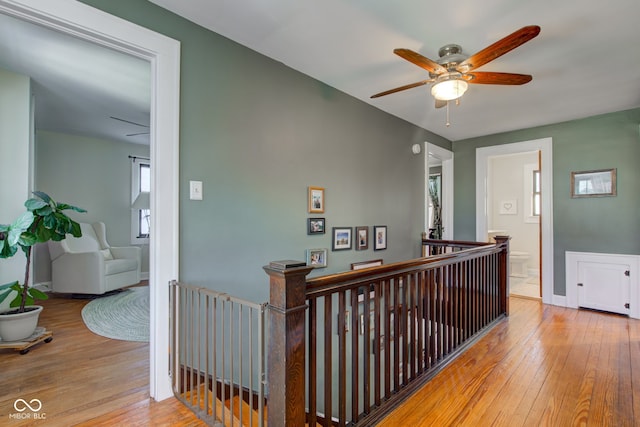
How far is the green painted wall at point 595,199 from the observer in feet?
11.7

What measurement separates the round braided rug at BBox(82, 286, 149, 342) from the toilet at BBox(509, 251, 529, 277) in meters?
6.23

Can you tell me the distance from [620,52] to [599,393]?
249cm

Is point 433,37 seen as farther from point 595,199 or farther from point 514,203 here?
point 514,203

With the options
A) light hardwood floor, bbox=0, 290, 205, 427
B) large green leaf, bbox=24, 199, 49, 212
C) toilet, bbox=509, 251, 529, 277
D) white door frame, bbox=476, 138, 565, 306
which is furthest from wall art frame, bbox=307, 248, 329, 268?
toilet, bbox=509, 251, 529, 277

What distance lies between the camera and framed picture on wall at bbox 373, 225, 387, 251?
3.53 meters

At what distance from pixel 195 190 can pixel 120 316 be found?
2.39 meters

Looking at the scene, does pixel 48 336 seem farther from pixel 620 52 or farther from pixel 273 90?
pixel 620 52

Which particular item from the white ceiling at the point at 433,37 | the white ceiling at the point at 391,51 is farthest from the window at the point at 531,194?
the white ceiling at the point at 433,37

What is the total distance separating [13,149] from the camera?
282cm

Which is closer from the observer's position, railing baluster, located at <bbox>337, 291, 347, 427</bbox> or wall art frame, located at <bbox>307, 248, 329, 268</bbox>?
railing baluster, located at <bbox>337, 291, 347, 427</bbox>

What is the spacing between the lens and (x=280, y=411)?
1205 millimetres

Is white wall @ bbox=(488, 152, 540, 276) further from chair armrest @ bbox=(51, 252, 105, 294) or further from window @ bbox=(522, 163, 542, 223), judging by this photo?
chair armrest @ bbox=(51, 252, 105, 294)

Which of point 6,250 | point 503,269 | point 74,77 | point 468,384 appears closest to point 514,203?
point 503,269

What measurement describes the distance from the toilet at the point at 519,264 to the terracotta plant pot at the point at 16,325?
7015mm
